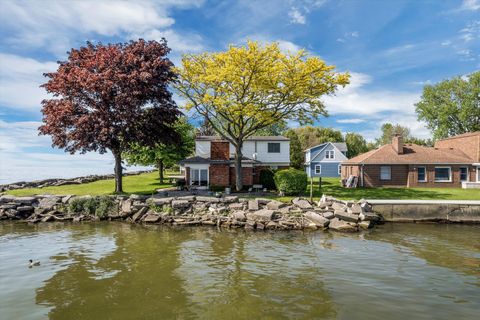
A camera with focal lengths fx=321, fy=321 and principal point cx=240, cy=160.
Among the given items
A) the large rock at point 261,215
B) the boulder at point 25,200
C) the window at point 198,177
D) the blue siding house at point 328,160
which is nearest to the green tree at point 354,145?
the blue siding house at point 328,160

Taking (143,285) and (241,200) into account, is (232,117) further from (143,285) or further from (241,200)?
(143,285)

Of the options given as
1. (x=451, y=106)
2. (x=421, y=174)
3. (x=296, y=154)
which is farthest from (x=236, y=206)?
(x=451, y=106)

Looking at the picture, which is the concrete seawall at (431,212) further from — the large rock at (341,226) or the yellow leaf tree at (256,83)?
the yellow leaf tree at (256,83)

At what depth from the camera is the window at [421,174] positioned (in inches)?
1307

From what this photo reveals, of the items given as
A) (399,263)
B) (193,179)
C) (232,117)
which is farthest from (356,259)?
(193,179)

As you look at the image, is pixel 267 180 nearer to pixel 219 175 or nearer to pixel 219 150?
pixel 219 175

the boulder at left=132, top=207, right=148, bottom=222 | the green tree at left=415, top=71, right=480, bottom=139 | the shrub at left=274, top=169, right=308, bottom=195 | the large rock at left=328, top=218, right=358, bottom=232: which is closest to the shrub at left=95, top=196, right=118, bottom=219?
the boulder at left=132, top=207, right=148, bottom=222

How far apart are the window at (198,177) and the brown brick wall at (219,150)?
1872 millimetres

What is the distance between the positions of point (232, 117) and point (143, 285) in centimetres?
2184

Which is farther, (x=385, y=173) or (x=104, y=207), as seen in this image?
(x=385, y=173)

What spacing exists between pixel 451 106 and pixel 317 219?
1966 inches

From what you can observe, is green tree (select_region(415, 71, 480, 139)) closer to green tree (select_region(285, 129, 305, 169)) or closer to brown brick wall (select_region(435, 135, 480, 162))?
brown brick wall (select_region(435, 135, 480, 162))

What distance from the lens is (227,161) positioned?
32.2m

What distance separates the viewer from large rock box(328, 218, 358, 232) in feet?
58.1
